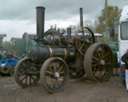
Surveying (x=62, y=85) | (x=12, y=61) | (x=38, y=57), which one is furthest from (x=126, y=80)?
(x=12, y=61)

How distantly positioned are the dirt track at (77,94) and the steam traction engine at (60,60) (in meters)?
0.35

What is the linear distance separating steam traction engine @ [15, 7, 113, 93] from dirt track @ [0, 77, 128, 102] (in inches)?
13.6

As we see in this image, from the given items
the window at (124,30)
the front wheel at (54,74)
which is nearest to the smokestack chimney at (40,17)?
the front wheel at (54,74)

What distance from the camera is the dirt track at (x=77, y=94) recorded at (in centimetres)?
838

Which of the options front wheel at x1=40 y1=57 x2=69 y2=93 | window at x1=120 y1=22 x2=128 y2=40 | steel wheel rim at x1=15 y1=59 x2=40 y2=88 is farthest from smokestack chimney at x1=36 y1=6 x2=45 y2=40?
window at x1=120 y1=22 x2=128 y2=40

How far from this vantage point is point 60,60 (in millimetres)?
9469

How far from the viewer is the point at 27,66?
34.0ft

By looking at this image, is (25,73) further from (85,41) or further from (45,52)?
(85,41)

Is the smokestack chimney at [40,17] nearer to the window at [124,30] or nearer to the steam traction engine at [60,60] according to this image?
the steam traction engine at [60,60]

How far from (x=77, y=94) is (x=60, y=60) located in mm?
1151

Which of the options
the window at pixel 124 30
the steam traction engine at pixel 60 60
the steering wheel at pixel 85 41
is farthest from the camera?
the window at pixel 124 30

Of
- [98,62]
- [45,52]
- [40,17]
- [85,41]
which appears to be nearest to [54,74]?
[45,52]

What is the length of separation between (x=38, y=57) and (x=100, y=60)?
233 cm

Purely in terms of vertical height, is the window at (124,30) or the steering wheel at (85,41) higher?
the window at (124,30)
